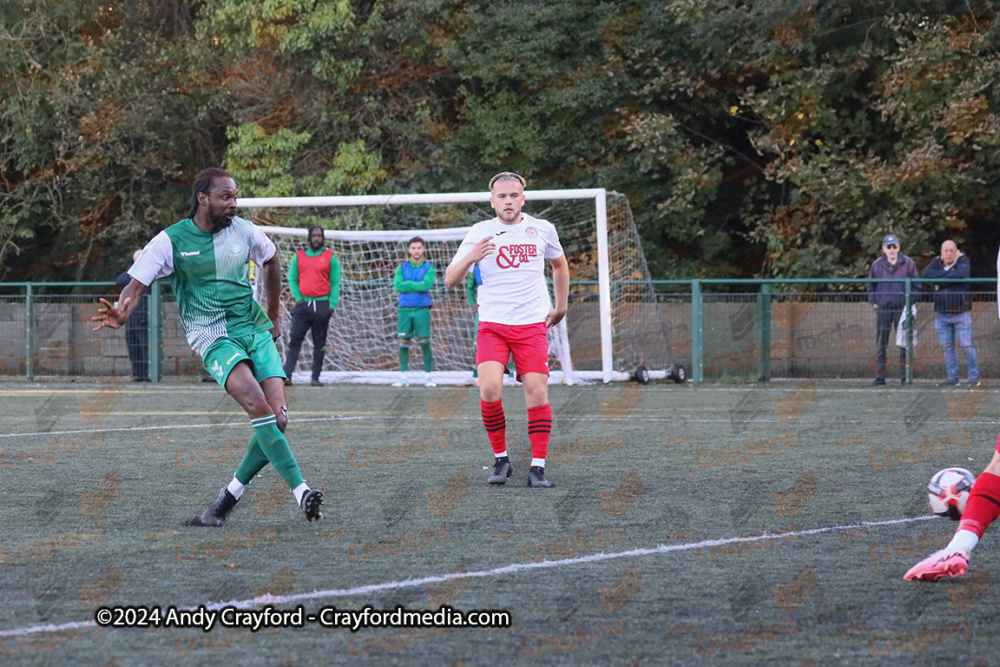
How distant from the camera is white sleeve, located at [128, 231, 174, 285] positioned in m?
6.51

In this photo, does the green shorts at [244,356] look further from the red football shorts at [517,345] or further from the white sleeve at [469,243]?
the red football shorts at [517,345]

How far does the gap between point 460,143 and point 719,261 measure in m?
5.73

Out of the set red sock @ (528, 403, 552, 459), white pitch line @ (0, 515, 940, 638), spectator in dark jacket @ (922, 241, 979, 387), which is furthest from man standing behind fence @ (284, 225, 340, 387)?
white pitch line @ (0, 515, 940, 638)

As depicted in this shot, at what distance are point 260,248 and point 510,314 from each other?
6.67ft

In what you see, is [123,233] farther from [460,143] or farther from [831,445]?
[831,445]

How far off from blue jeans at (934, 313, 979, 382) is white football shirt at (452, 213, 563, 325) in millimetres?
11884

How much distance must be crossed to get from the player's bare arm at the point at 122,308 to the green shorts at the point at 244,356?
1.44ft

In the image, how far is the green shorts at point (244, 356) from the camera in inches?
261

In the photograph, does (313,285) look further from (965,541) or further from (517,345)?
(965,541)

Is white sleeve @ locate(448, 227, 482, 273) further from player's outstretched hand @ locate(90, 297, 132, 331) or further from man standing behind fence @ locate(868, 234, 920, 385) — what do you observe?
man standing behind fence @ locate(868, 234, 920, 385)

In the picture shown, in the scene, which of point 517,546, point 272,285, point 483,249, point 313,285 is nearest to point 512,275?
point 483,249

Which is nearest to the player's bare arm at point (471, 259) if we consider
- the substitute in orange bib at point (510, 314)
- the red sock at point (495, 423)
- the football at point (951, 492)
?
the substitute in orange bib at point (510, 314)

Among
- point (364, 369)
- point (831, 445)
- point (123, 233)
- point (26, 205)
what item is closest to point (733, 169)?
point (364, 369)

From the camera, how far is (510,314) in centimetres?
852
